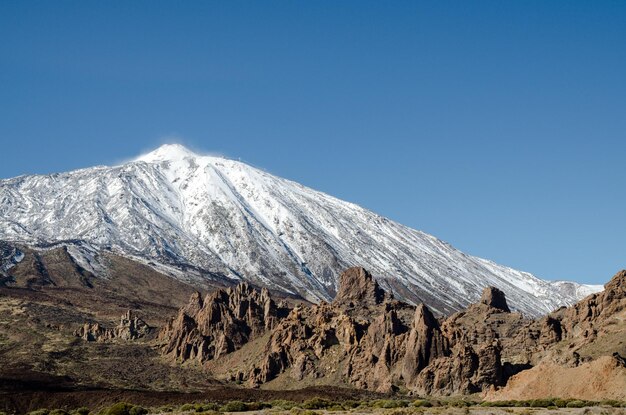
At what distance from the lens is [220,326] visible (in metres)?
185

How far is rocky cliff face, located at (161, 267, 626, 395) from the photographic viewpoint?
128750mm

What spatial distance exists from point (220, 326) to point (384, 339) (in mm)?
49582

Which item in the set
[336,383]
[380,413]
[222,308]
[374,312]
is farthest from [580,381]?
[222,308]

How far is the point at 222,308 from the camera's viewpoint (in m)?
193

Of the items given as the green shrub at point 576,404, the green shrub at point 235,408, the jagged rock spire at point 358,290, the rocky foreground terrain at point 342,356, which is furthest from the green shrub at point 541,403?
the jagged rock spire at point 358,290

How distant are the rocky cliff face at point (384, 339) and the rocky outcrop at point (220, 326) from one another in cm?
26

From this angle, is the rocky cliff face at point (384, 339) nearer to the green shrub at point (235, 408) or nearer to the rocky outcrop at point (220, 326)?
the rocky outcrop at point (220, 326)

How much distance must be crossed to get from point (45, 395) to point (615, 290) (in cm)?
8585

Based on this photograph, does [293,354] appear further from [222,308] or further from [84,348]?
[84,348]

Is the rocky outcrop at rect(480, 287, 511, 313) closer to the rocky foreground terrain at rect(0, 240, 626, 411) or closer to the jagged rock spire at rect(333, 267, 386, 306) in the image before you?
the rocky foreground terrain at rect(0, 240, 626, 411)

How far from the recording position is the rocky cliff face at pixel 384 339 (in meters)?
129

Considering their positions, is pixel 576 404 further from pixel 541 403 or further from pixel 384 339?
pixel 384 339

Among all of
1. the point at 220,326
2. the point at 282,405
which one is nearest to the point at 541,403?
the point at 282,405

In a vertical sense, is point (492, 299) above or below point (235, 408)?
above
